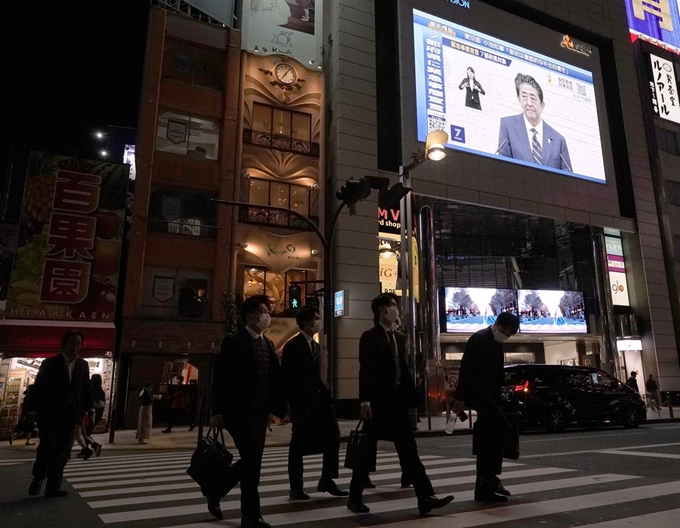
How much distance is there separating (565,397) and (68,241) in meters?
17.4

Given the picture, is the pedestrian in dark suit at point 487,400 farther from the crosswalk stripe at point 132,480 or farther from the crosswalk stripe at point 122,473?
the crosswalk stripe at point 122,473

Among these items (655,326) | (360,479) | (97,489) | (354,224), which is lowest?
(97,489)

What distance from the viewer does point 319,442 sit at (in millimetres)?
5449

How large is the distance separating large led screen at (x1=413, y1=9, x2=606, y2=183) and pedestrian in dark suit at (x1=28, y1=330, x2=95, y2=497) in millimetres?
21177

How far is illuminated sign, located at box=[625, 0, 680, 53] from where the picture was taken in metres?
37.4

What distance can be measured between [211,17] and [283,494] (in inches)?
979

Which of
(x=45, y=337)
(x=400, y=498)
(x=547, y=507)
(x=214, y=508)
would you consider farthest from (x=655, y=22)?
(x=214, y=508)

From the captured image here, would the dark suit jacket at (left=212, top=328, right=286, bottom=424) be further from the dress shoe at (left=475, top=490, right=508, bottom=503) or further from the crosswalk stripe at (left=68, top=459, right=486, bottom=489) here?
the crosswalk stripe at (left=68, top=459, right=486, bottom=489)

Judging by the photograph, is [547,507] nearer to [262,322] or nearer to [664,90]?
[262,322]

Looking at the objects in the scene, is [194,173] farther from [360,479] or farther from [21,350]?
[360,479]

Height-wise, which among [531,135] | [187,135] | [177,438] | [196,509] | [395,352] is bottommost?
[177,438]

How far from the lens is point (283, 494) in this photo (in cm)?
562

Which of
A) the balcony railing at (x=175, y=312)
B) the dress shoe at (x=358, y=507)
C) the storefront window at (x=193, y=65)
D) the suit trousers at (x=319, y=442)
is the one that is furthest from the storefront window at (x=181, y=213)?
the dress shoe at (x=358, y=507)

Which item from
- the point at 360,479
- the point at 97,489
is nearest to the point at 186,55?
the point at 97,489
